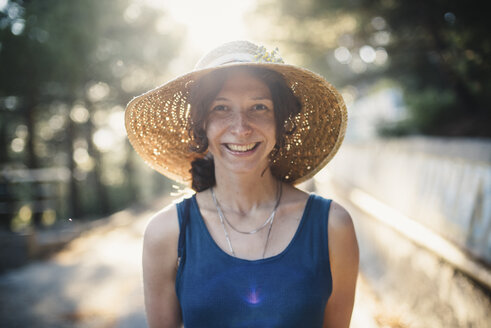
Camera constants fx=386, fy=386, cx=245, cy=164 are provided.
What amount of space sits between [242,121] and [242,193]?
0.46 m

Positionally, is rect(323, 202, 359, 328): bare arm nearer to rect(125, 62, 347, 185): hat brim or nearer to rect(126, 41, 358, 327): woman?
rect(126, 41, 358, 327): woman

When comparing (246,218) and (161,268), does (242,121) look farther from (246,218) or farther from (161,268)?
(161,268)

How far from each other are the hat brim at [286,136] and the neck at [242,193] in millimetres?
223

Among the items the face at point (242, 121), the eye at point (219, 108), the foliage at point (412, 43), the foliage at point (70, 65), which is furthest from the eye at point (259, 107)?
the foliage at point (412, 43)

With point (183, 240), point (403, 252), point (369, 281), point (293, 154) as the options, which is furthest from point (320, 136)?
point (369, 281)

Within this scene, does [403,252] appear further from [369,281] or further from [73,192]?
[73,192]

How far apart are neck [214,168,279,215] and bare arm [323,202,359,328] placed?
0.40 m

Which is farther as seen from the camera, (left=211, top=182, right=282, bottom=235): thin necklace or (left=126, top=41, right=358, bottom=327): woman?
(left=211, top=182, right=282, bottom=235): thin necklace

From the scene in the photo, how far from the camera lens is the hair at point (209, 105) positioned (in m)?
2.02

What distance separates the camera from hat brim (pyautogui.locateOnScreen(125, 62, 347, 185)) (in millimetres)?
2203

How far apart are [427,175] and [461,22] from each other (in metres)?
4.35

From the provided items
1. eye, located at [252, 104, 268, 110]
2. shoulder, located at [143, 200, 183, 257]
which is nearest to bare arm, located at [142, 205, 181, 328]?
shoulder, located at [143, 200, 183, 257]

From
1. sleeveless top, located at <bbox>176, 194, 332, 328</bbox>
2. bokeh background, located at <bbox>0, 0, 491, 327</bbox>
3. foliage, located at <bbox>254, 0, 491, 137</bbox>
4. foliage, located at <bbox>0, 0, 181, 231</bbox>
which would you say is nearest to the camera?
sleeveless top, located at <bbox>176, 194, 332, 328</bbox>

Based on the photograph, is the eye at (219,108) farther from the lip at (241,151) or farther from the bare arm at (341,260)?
the bare arm at (341,260)
